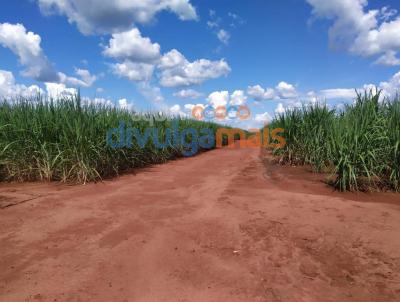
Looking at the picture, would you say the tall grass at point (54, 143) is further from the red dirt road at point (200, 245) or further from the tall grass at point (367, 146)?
the tall grass at point (367, 146)

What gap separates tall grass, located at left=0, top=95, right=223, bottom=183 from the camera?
5.36m

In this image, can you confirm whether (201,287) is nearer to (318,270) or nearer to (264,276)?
(264,276)

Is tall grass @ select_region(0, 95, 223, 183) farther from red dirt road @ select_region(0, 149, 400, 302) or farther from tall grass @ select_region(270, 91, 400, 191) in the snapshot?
tall grass @ select_region(270, 91, 400, 191)

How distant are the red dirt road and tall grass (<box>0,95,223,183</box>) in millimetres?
782

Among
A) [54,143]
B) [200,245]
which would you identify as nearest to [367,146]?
[200,245]

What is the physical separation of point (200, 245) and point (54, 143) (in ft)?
12.0

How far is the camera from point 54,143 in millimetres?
5363

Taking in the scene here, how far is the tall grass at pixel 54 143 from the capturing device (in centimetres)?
536

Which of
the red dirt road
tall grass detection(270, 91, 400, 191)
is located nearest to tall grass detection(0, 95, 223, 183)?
the red dirt road

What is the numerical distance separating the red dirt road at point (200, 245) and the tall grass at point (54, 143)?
782 millimetres

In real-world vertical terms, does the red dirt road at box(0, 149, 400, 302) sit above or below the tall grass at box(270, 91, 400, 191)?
below

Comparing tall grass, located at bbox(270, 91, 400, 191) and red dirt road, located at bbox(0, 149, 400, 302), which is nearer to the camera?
red dirt road, located at bbox(0, 149, 400, 302)

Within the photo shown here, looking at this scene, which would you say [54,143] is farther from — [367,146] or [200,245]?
[367,146]

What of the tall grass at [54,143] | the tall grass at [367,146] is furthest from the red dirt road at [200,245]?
the tall grass at [54,143]
